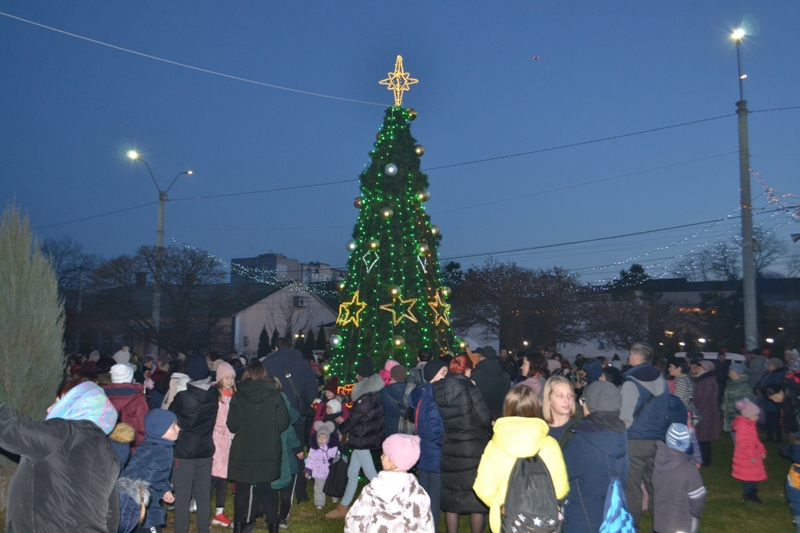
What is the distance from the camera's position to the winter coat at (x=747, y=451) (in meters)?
8.17

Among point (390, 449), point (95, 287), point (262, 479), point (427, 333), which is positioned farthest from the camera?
point (95, 287)

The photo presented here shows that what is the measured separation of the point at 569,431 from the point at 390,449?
1602mm

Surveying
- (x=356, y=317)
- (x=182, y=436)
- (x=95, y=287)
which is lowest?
(x=182, y=436)

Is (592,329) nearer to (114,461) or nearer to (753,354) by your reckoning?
(753,354)

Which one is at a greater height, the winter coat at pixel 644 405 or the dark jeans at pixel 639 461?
the winter coat at pixel 644 405

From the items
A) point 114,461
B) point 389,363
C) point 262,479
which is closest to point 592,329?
point 389,363

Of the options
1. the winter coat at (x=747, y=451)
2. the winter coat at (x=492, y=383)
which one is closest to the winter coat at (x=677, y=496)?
the winter coat at (x=492, y=383)

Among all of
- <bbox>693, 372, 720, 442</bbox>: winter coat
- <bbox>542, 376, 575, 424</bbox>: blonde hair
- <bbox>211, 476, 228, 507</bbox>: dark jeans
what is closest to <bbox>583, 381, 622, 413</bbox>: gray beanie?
<bbox>542, 376, 575, 424</bbox>: blonde hair

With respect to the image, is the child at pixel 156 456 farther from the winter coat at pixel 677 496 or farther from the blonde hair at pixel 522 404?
the winter coat at pixel 677 496

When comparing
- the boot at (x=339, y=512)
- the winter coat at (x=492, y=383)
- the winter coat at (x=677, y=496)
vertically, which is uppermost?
the winter coat at (x=492, y=383)

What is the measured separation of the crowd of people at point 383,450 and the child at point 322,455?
2 centimetres

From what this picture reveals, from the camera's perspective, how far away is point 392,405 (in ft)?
25.4

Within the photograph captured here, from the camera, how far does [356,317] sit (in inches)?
490

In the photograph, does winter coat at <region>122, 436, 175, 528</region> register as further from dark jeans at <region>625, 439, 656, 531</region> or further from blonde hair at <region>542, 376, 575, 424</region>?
dark jeans at <region>625, 439, 656, 531</region>
